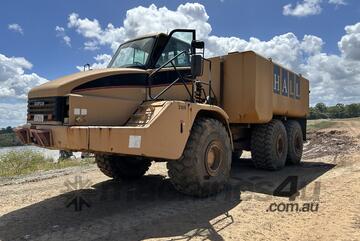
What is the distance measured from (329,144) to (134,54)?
12.9 meters

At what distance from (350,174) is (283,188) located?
1923 mm

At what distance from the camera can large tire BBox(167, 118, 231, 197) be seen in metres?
6.27

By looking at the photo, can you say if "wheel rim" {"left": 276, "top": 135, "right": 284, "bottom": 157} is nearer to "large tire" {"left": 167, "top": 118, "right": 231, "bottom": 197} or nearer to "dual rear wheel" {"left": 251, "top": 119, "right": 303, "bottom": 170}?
"dual rear wheel" {"left": 251, "top": 119, "right": 303, "bottom": 170}

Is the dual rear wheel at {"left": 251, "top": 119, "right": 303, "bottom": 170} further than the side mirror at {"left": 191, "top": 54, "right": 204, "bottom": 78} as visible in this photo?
Yes

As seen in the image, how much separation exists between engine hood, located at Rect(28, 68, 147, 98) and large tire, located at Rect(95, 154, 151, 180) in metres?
2.31

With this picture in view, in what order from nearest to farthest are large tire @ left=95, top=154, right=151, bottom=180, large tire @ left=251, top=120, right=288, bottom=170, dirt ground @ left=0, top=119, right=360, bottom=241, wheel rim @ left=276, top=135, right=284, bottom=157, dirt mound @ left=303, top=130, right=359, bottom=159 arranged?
dirt ground @ left=0, top=119, right=360, bottom=241 < large tire @ left=95, top=154, right=151, bottom=180 < large tire @ left=251, top=120, right=288, bottom=170 < wheel rim @ left=276, top=135, right=284, bottom=157 < dirt mound @ left=303, top=130, right=359, bottom=159

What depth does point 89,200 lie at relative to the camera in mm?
6922

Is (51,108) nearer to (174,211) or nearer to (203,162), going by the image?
(174,211)

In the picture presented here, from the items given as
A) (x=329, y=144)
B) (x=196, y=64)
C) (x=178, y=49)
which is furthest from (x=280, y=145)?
(x=329, y=144)

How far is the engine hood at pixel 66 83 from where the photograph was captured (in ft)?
18.6

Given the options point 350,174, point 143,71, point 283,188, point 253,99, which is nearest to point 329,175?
point 350,174

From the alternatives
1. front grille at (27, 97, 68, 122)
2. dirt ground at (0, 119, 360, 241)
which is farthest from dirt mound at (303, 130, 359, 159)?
front grille at (27, 97, 68, 122)

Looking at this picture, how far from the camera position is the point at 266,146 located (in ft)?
32.1

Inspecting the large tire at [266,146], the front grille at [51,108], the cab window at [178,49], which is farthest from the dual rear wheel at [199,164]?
the large tire at [266,146]
